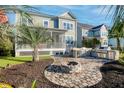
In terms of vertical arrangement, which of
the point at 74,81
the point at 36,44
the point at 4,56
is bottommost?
the point at 74,81

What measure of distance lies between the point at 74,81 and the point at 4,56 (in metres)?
5.38

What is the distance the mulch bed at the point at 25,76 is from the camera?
6.30m

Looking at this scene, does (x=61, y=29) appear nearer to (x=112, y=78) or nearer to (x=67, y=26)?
(x=67, y=26)

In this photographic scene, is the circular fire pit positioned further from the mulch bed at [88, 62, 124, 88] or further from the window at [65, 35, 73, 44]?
the window at [65, 35, 73, 44]

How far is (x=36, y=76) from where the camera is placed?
7223mm

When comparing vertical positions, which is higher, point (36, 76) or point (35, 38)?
point (35, 38)

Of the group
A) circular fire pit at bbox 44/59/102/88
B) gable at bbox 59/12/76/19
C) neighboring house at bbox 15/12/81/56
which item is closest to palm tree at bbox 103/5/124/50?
circular fire pit at bbox 44/59/102/88

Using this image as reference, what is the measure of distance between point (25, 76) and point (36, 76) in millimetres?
419

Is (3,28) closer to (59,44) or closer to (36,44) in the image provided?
(36,44)


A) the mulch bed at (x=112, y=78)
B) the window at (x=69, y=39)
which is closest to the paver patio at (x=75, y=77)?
the mulch bed at (x=112, y=78)

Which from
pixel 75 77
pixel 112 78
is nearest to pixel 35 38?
pixel 75 77
